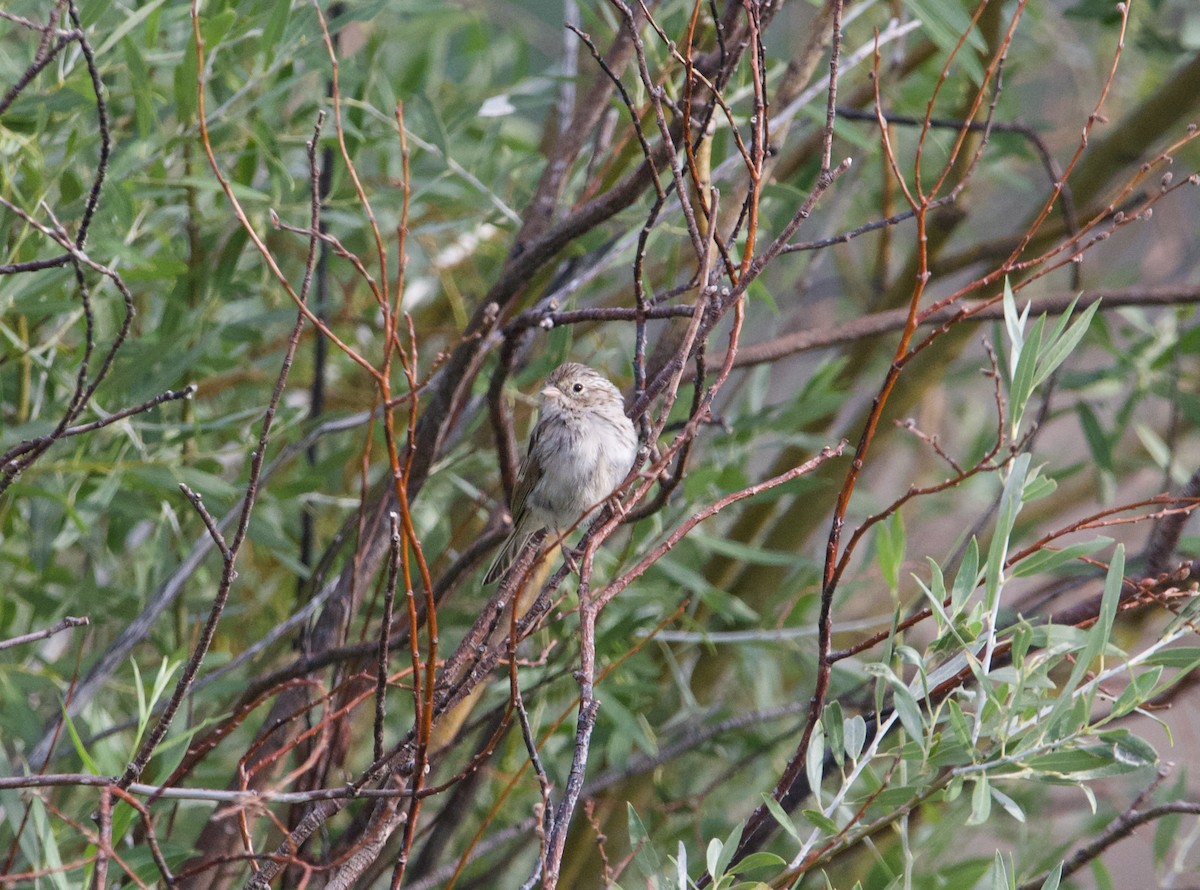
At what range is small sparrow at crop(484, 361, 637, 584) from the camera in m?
2.97

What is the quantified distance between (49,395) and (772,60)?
1774 millimetres

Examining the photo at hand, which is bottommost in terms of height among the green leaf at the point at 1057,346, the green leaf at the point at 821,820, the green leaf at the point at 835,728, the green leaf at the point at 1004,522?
the green leaf at the point at 821,820

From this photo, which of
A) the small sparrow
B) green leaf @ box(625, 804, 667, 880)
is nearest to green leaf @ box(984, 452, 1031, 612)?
green leaf @ box(625, 804, 667, 880)

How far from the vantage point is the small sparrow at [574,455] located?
117 inches

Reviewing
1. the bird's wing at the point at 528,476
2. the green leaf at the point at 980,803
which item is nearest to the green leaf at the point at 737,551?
the bird's wing at the point at 528,476

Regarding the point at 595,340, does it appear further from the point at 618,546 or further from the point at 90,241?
the point at 90,241

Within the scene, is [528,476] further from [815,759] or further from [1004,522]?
[1004,522]

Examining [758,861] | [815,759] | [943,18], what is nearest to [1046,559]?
[815,759]

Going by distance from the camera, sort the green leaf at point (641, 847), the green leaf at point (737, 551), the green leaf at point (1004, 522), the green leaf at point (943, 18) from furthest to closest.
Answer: the green leaf at point (737, 551) → the green leaf at point (943, 18) → the green leaf at point (641, 847) → the green leaf at point (1004, 522)

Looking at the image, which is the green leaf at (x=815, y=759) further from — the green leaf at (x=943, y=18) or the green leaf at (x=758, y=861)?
the green leaf at (x=943, y=18)

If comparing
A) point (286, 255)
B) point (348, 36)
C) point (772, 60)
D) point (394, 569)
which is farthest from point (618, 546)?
point (394, 569)

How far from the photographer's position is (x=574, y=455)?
303 cm

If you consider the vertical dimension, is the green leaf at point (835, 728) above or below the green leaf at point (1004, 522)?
below

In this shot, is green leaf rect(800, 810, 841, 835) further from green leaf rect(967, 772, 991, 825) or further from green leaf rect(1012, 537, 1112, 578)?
green leaf rect(1012, 537, 1112, 578)
